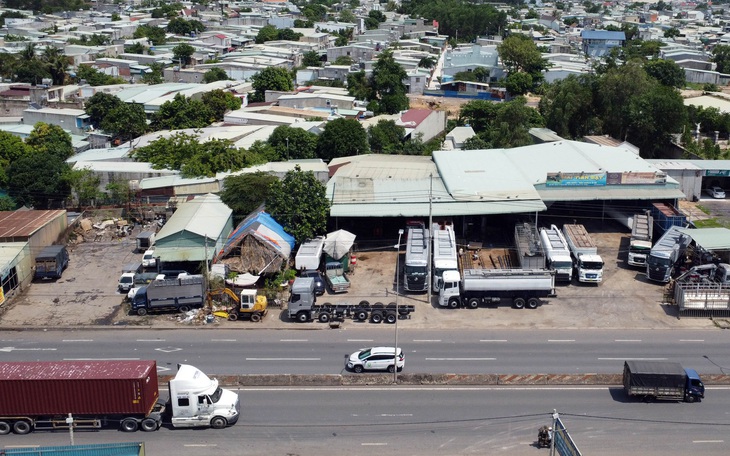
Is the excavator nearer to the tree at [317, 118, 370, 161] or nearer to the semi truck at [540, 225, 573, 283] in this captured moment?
the semi truck at [540, 225, 573, 283]

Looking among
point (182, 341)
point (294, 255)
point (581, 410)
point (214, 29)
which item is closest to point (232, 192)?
point (294, 255)

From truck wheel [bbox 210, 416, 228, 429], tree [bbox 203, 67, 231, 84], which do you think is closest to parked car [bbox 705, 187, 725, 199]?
truck wheel [bbox 210, 416, 228, 429]

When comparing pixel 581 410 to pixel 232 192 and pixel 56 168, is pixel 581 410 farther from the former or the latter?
pixel 56 168

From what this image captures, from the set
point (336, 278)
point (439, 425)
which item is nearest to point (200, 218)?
point (336, 278)

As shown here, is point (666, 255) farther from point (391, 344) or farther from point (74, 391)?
point (74, 391)

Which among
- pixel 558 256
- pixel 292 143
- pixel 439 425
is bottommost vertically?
pixel 439 425

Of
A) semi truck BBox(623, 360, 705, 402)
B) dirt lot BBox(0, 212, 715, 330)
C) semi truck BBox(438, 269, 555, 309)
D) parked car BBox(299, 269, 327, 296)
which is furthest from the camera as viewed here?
parked car BBox(299, 269, 327, 296)
